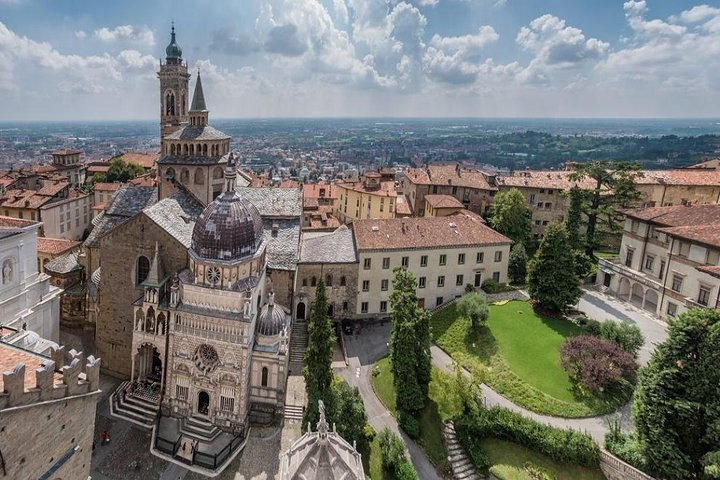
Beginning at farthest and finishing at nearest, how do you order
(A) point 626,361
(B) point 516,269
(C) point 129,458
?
(B) point 516,269 < (A) point 626,361 < (C) point 129,458

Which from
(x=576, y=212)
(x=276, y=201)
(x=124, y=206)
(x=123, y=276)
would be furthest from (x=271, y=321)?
(x=576, y=212)

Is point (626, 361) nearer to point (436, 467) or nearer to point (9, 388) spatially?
point (436, 467)

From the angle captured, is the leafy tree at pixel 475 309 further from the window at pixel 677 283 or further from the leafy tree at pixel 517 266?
the window at pixel 677 283

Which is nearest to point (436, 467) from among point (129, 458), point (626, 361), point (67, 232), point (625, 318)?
point (626, 361)

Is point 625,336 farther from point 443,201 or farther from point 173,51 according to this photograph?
point 173,51

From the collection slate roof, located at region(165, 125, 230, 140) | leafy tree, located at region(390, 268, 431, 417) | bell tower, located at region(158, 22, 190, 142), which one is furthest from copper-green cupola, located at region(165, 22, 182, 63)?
leafy tree, located at region(390, 268, 431, 417)

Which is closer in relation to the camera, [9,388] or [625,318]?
[9,388]

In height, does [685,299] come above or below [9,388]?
below
